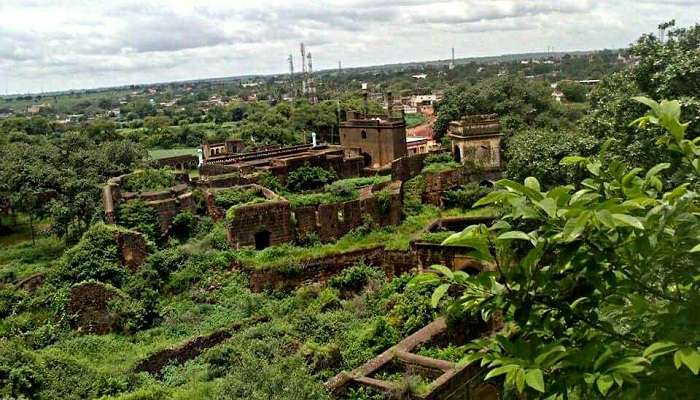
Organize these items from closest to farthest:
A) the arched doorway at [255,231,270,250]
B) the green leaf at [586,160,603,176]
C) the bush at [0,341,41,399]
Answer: the green leaf at [586,160,603,176]
the bush at [0,341,41,399]
the arched doorway at [255,231,270,250]

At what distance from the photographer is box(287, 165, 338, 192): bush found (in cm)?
2555

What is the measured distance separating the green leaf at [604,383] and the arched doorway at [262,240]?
16.8 metres

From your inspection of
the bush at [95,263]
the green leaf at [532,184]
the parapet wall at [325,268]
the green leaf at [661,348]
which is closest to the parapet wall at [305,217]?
the parapet wall at [325,268]

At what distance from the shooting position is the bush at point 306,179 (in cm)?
2555

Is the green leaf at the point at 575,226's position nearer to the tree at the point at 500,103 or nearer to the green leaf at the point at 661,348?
the green leaf at the point at 661,348

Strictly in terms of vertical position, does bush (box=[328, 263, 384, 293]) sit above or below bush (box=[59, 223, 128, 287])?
below

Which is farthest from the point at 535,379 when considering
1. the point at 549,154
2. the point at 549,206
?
the point at 549,154

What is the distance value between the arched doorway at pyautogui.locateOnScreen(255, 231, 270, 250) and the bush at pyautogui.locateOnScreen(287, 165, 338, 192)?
6.13 m

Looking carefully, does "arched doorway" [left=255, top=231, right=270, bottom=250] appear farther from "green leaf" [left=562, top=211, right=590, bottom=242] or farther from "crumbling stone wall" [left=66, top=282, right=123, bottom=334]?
"green leaf" [left=562, top=211, right=590, bottom=242]

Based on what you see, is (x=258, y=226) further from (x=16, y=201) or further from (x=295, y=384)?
(x=16, y=201)

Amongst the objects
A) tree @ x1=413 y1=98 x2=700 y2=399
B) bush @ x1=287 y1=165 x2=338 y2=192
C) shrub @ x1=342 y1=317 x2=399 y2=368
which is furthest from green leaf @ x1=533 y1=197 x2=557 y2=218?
bush @ x1=287 y1=165 x2=338 y2=192

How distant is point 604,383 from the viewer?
9.15 feet

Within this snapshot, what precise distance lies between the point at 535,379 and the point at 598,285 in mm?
690

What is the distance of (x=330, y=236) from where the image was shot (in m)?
20.2
